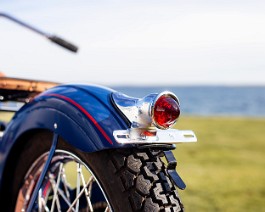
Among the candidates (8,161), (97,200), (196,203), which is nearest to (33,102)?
(8,161)

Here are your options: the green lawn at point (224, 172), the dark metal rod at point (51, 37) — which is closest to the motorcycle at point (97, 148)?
the dark metal rod at point (51, 37)

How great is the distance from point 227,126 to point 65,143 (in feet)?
35.7

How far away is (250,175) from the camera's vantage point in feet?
18.8

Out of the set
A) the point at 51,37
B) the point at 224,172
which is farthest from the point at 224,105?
the point at 51,37

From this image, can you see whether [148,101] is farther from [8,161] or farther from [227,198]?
[227,198]

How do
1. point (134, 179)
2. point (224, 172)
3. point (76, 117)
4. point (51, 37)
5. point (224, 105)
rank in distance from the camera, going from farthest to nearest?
point (224, 105), point (224, 172), point (51, 37), point (76, 117), point (134, 179)

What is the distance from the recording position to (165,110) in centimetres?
171

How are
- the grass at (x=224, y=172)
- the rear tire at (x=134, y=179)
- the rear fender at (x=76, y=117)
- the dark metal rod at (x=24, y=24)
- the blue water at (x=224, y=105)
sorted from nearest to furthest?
the rear tire at (x=134, y=179) → the rear fender at (x=76, y=117) → the dark metal rod at (x=24, y=24) → the grass at (x=224, y=172) → the blue water at (x=224, y=105)

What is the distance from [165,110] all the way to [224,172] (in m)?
4.38

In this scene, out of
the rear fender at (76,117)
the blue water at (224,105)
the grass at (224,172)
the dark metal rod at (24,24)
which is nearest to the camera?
the rear fender at (76,117)

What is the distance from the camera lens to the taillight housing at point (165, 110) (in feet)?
5.56

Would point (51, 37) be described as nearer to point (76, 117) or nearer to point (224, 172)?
point (76, 117)

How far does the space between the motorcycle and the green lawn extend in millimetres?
2105

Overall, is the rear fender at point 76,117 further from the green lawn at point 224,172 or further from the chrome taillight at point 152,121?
the green lawn at point 224,172
